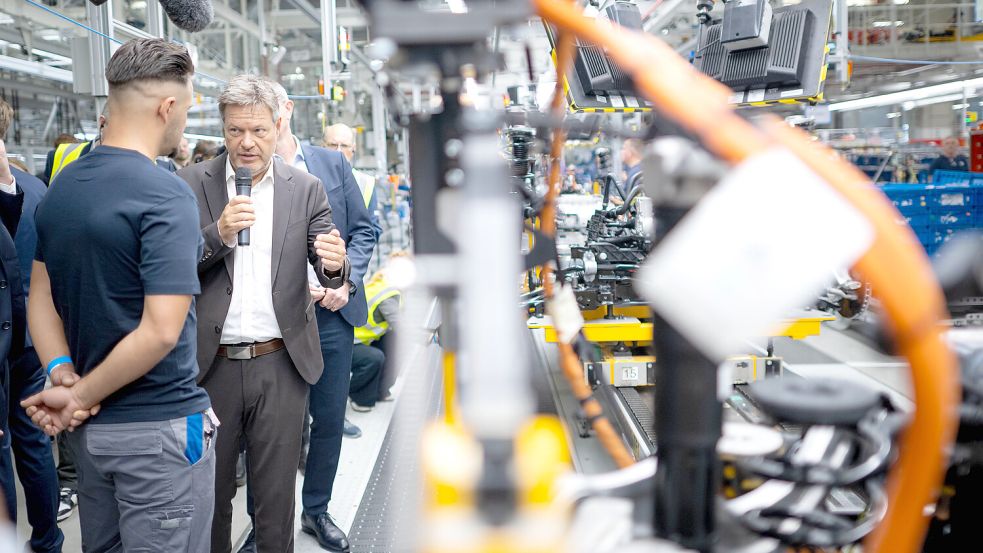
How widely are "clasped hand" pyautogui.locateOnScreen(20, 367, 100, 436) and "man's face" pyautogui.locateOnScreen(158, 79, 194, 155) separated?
1.93 feet

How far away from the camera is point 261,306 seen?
8.03 feet

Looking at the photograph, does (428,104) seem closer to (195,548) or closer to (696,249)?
(696,249)

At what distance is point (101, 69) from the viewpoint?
3660 millimetres

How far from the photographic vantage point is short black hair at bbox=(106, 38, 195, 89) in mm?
1750

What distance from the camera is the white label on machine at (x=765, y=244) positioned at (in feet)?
2.16

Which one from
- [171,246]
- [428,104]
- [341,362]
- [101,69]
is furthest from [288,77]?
[428,104]

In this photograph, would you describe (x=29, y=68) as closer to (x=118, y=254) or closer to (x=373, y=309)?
(x=373, y=309)

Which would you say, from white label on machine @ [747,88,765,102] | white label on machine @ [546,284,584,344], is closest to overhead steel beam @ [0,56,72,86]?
white label on machine @ [747,88,765,102]

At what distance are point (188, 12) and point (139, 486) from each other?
1525 millimetres

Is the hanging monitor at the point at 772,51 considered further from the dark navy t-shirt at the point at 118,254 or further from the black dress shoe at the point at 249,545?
the black dress shoe at the point at 249,545

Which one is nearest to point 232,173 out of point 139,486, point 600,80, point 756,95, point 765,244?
point 139,486

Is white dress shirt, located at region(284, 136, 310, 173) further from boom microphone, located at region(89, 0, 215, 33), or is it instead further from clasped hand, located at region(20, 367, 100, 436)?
clasped hand, located at region(20, 367, 100, 436)

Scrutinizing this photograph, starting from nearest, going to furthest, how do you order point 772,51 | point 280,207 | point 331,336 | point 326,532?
point 280,207 < point 772,51 < point 326,532 < point 331,336

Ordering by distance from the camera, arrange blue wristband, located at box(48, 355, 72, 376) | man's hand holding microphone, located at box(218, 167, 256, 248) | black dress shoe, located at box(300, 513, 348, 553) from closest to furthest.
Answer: blue wristband, located at box(48, 355, 72, 376) < man's hand holding microphone, located at box(218, 167, 256, 248) < black dress shoe, located at box(300, 513, 348, 553)
